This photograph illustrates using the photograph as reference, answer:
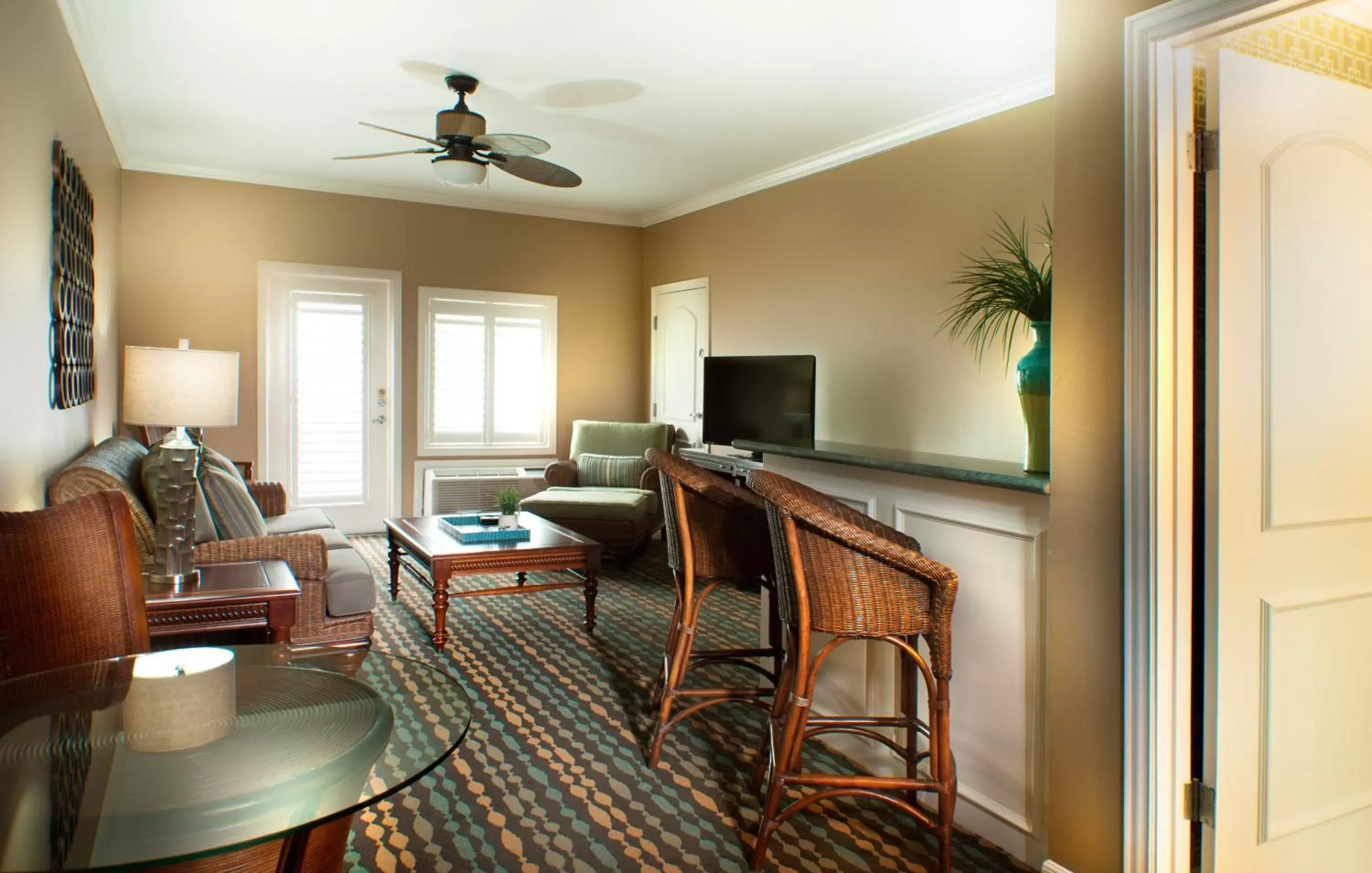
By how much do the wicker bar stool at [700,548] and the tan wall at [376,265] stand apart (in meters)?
4.57

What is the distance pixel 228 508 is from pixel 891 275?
11.8 feet

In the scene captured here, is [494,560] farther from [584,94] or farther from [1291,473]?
[1291,473]

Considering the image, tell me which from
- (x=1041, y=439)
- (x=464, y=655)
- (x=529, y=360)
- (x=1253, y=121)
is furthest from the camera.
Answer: (x=529, y=360)

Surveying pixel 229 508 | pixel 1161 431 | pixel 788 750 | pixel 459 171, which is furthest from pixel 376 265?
pixel 1161 431

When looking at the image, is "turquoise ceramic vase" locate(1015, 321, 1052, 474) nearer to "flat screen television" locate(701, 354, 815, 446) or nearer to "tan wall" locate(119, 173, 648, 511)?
"flat screen television" locate(701, 354, 815, 446)

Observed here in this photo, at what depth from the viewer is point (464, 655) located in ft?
12.2

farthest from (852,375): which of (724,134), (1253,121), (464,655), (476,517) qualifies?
(1253,121)

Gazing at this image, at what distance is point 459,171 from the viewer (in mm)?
4289

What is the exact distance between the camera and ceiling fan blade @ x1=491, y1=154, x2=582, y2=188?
4180 mm

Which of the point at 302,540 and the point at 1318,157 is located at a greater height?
the point at 1318,157

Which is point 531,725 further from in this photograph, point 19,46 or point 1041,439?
point 19,46

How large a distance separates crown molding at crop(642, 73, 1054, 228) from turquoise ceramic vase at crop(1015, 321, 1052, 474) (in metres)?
2.23

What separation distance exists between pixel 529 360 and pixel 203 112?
9.75ft

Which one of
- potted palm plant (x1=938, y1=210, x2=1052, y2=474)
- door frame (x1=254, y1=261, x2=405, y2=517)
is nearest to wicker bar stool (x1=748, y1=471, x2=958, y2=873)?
potted palm plant (x1=938, y1=210, x2=1052, y2=474)
